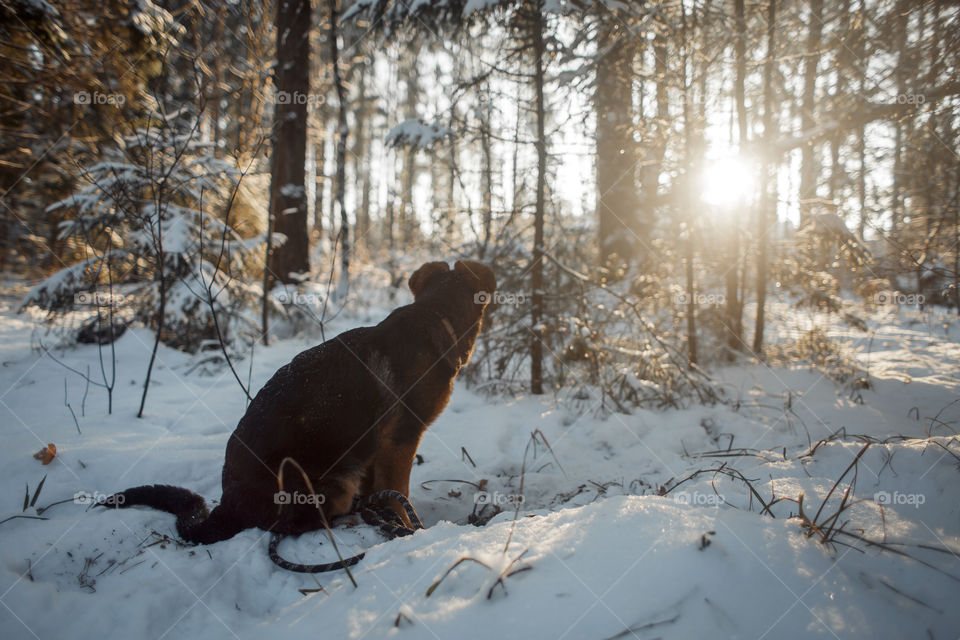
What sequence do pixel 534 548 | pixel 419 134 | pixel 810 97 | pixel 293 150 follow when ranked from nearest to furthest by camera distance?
pixel 534 548, pixel 419 134, pixel 293 150, pixel 810 97

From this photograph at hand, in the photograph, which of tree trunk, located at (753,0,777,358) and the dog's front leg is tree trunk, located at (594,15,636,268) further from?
the dog's front leg

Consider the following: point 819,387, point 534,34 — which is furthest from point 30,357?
point 819,387

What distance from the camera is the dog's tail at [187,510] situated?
2160mm

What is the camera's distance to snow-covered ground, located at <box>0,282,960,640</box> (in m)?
1.26

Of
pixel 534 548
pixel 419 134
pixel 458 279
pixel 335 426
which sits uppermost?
pixel 419 134

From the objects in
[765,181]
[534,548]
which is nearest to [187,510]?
[534,548]

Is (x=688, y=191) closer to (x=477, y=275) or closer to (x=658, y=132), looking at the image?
(x=658, y=132)

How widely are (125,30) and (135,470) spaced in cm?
829

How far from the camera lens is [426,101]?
71.7ft

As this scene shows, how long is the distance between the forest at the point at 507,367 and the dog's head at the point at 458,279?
0.03 meters

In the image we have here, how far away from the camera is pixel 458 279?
3.38 metres

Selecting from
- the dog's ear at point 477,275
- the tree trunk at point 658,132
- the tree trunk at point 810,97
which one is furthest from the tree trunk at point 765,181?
the dog's ear at point 477,275

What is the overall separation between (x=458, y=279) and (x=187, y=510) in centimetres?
236

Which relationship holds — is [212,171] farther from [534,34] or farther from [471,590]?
[471,590]
